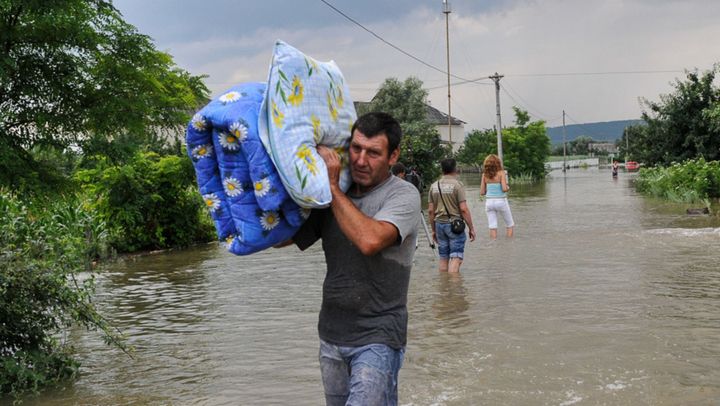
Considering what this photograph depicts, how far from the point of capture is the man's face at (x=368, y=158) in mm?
3490

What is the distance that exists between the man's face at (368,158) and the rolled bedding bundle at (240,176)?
0.30m

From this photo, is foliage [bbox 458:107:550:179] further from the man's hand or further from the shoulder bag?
the man's hand

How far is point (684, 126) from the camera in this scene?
3109cm

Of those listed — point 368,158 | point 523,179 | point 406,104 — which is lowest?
point 523,179

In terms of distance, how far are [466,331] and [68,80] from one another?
4.45 meters

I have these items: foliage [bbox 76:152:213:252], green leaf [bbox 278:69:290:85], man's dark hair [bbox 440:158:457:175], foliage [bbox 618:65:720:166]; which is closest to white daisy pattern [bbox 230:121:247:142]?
green leaf [bbox 278:69:290:85]

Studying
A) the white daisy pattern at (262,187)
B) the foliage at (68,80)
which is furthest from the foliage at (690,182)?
the white daisy pattern at (262,187)

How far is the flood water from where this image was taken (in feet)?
19.5

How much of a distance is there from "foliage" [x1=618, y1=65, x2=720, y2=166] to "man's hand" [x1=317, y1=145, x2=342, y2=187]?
27.4 m

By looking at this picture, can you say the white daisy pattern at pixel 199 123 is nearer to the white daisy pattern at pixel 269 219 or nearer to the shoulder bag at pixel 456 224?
the white daisy pattern at pixel 269 219

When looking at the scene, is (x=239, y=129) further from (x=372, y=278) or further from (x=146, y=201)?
(x=146, y=201)

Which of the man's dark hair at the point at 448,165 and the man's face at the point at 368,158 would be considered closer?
the man's face at the point at 368,158

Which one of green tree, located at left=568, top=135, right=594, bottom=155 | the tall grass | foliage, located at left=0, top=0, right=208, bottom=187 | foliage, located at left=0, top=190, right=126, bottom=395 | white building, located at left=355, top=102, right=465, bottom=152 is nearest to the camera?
foliage, located at left=0, top=190, right=126, bottom=395

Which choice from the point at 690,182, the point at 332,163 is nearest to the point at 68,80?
the point at 332,163
